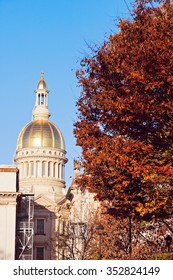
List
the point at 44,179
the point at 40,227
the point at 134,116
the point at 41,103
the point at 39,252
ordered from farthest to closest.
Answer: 1. the point at 41,103
2. the point at 44,179
3. the point at 40,227
4. the point at 39,252
5. the point at 134,116

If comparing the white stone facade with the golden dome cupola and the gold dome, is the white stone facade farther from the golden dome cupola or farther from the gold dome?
the golden dome cupola

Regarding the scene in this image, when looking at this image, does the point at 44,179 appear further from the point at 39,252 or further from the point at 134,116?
the point at 134,116

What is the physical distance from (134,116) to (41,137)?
9471cm

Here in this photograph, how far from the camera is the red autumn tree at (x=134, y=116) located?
19.9 metres

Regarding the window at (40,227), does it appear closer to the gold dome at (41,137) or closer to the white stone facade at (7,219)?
the gold dome at (41,137)

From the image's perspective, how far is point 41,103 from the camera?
417 ft

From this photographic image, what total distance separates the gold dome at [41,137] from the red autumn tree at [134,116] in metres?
91.2

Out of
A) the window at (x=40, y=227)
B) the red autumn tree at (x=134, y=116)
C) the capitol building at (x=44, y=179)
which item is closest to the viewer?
the red autumn tree at (x=134, y=116)

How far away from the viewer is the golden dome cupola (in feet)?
399

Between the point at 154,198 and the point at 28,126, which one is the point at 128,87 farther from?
the point at 28,126

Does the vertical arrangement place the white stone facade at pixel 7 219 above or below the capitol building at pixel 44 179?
below

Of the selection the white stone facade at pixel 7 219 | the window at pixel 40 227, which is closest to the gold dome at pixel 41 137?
the window at pixel 40 227

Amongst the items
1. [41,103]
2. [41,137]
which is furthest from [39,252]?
[41,103]

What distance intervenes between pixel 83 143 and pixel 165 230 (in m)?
18.4
